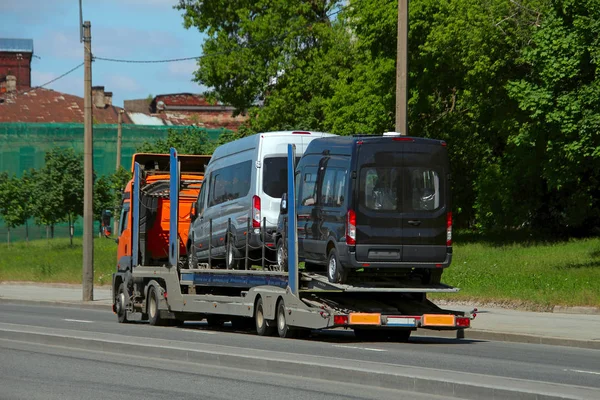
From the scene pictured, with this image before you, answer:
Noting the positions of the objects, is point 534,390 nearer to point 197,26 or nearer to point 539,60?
point 539,60

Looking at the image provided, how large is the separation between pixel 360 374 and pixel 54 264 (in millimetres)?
44711

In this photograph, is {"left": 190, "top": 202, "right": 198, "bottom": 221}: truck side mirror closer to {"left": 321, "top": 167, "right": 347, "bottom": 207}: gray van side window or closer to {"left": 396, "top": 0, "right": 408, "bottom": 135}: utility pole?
{"left": 396, "top": 0, "right": 408, "bottom": 135}: utility pole


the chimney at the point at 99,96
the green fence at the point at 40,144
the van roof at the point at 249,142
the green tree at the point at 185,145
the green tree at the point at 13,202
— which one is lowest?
the van roof at the point at 249,142

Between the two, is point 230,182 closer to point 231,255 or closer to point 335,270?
point 231,255

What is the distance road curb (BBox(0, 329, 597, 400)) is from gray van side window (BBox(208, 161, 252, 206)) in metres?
5.21

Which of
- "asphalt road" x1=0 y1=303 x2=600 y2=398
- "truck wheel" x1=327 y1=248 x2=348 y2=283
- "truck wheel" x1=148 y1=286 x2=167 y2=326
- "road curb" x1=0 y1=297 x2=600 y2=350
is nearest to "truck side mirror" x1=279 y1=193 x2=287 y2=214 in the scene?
"truck wheel" x1=327 y1=248 x2=348 y2=283

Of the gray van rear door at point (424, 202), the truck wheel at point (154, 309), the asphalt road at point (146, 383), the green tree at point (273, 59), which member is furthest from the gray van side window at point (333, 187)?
the green tree at point (273, 59)

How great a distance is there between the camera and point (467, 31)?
4366cm

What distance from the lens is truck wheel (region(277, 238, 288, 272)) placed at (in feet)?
67.3

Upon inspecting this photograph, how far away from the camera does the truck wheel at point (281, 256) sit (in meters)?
20.5

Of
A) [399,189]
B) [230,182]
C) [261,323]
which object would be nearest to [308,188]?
[399,189]

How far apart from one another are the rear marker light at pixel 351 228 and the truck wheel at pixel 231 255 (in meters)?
3.85

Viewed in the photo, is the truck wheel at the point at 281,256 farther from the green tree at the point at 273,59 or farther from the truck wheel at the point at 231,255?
the green tree at the point at 273,59

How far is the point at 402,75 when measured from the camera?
79.5ft
